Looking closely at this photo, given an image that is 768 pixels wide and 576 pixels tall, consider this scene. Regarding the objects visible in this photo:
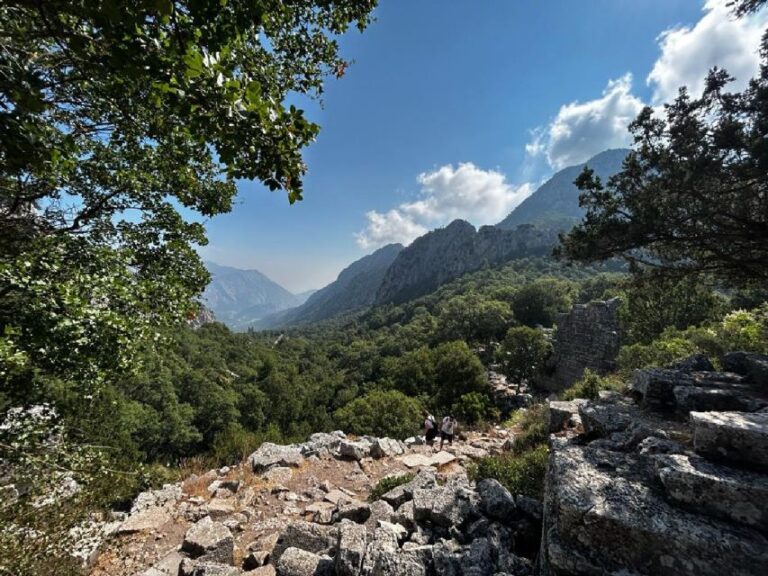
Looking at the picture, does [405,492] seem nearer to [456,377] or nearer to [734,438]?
[734,438]

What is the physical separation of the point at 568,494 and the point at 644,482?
0.87 meters

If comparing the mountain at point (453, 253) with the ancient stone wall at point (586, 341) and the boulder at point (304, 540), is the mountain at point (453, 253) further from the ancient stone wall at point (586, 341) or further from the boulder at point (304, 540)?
the boulder at point (304, 540)

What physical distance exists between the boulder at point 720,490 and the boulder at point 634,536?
9cm

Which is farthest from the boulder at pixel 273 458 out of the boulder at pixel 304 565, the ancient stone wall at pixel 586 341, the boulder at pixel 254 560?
the ancient stone wall at pixel 586 341

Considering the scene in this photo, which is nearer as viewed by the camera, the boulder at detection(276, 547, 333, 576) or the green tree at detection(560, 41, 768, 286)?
the boulder at detection(276, 547, 333, 576)

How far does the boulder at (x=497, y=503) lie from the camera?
4.79 m

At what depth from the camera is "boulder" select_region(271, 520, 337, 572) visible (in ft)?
15.8

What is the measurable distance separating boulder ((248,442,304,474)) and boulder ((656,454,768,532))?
8.43 metres

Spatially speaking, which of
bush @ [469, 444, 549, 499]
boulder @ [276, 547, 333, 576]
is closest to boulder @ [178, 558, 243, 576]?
boulder @ [276, 547, 333, 576]

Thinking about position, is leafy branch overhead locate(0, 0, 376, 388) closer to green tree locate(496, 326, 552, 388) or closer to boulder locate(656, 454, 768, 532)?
boulder locate(656, 454, 768, 532)

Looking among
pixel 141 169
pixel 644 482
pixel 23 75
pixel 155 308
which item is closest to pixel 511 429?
pixel 644 482

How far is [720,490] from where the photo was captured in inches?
113

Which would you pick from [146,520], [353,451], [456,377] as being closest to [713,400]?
[353,451]

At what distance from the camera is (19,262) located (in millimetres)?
3633
